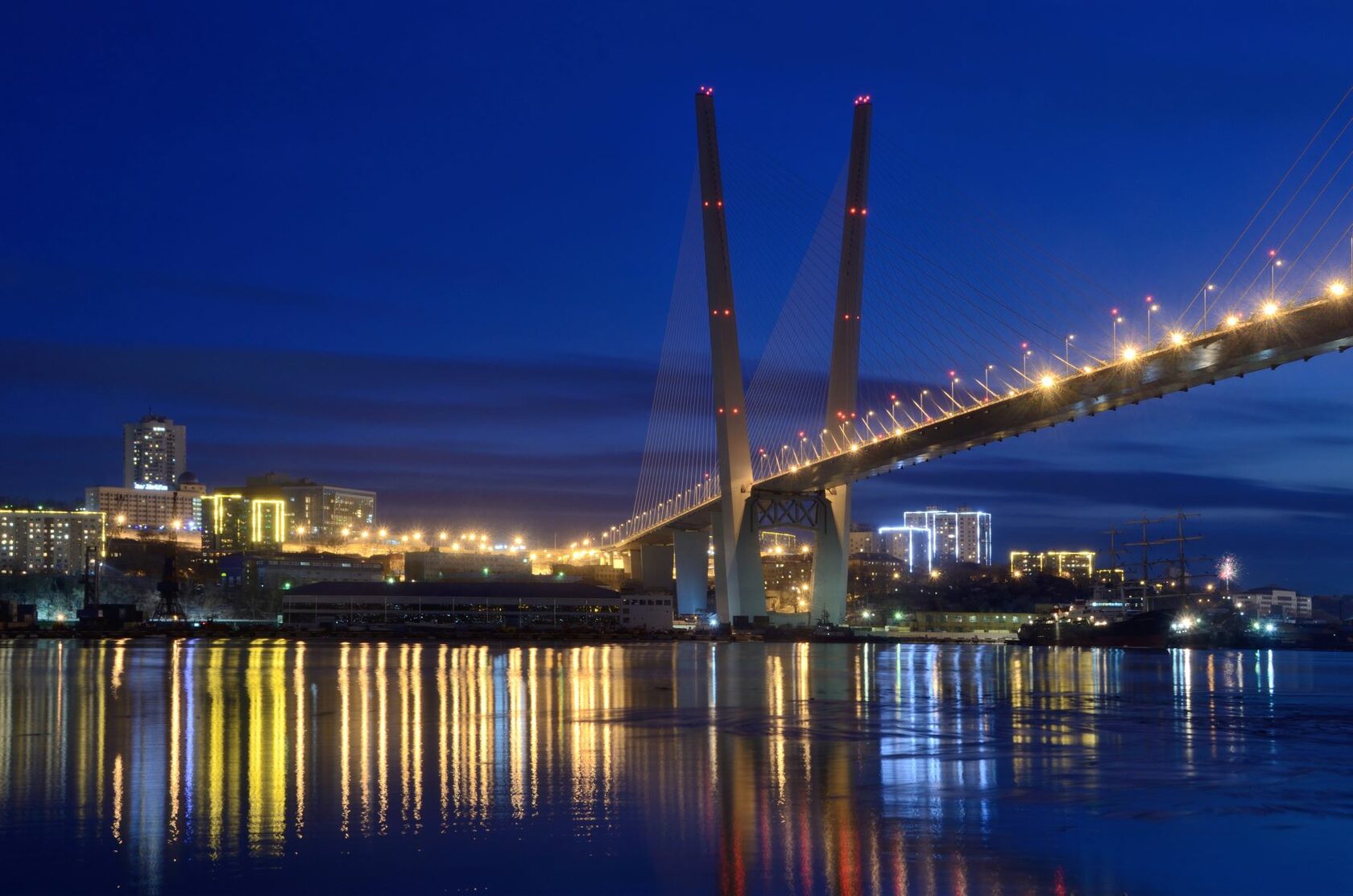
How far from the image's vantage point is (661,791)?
1495 cm

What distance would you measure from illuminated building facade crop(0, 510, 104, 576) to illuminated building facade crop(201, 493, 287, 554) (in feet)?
62.7

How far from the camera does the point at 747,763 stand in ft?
56.8

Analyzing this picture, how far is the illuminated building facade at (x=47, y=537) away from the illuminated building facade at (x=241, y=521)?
19.1 metres

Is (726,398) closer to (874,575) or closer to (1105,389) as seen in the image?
(1105,389)

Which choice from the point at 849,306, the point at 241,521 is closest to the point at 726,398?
the point at 849,306

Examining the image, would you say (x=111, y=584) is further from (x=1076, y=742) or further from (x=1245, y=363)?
(x=1076, y=742)

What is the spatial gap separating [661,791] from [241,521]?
18089cm

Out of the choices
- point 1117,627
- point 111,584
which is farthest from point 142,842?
point 111,584

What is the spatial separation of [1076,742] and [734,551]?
4621 centimetres

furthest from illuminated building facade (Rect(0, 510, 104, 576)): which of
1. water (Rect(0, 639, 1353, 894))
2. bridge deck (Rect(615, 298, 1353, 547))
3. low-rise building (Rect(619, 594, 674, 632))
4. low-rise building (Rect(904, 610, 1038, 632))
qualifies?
water (Rect(0, 639, 1353, 894))

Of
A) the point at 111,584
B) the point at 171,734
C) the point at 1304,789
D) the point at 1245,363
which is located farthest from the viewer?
the point at 111,584

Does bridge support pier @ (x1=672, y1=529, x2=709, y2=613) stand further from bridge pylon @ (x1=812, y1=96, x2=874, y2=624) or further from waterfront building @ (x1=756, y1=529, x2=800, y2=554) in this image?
waterfront building @ (x1=756, y1=529, x2=800, y2=554)

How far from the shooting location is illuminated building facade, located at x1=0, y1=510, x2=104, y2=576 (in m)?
163

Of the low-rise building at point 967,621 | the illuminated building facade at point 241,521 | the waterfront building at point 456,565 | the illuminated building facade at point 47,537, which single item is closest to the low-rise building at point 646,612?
the low-rise building at point 967,621
